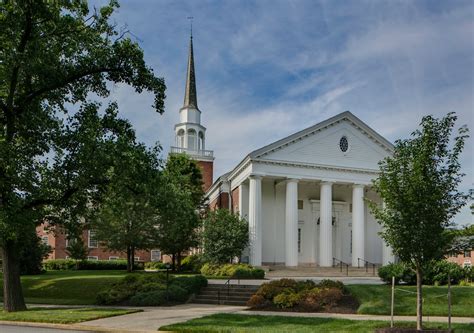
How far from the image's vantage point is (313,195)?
45.6 meters

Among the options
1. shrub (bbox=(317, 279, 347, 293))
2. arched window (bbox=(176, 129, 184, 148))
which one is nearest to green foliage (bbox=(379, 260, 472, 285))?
shrub (bbox=(317, 279, 347, 293))

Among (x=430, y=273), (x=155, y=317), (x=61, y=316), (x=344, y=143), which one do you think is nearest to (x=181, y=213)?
(x=344, y=143)

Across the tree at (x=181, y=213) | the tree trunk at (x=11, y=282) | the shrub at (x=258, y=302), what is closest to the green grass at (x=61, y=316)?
the tree trunk at (x=11, y=282)

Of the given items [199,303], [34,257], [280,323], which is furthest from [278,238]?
[280,323]

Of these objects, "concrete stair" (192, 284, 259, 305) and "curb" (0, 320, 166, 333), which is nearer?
"curb" (0, 320, 166, 333)

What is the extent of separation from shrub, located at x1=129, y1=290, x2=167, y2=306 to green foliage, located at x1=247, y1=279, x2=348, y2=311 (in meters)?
3.93

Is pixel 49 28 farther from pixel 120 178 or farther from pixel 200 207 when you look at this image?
pixel 200 207

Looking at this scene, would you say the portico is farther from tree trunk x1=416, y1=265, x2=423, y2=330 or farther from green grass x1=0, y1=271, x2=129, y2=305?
tree trunk x1=416, y1=265, x2=423, y2=330

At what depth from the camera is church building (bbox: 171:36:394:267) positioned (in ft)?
132

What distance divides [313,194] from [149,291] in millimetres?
26549

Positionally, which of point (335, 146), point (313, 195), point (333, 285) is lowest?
point (333, 285)

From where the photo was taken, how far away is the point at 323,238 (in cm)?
4103

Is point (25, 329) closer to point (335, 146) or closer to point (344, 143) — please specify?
point (335, 146)

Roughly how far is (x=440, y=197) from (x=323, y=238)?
28.8 metres
